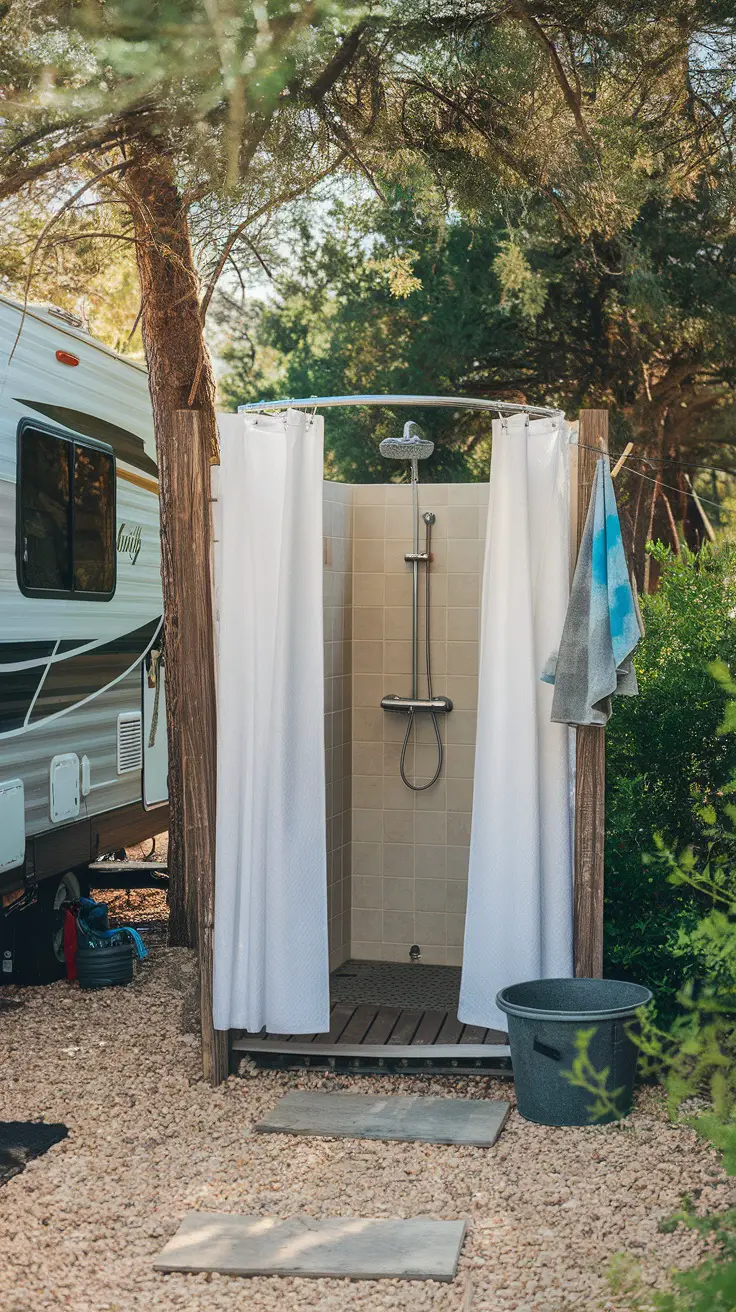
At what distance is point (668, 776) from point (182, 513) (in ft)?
6.26

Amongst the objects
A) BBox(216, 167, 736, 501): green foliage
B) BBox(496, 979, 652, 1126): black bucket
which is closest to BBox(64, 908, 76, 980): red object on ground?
BBox(496, 979, 652, 1126): black bucket

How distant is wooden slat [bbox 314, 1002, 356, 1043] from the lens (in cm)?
433

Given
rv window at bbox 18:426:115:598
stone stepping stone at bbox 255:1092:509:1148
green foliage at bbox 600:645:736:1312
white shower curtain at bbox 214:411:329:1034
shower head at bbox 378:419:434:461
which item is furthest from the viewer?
rv window at bbox 18:426:115:598

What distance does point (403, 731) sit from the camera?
5137 mm

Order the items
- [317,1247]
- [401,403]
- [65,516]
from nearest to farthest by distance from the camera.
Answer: [317,1247] → [401,403] → [65,516]

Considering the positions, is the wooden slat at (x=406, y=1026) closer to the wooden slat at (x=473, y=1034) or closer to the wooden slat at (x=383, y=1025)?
the wooden slat at (x=383, y=1025)

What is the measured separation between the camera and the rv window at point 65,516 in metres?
4.91

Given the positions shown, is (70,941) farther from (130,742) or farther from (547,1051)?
(547,1051)

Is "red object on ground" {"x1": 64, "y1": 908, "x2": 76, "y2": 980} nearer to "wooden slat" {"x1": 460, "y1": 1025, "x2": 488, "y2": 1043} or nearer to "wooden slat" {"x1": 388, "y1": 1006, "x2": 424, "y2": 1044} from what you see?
"wooden slat" {"x1": 388, "y1": 1006, "x2": 424, "y2": 1044}

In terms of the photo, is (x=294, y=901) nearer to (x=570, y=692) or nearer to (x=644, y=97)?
(x=570, y=692)

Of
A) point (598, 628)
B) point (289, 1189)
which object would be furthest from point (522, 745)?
point (289, 1189)

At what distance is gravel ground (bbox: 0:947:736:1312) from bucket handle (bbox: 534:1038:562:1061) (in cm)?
22

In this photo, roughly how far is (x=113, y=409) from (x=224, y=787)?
2402mm

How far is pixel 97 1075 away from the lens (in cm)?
432
